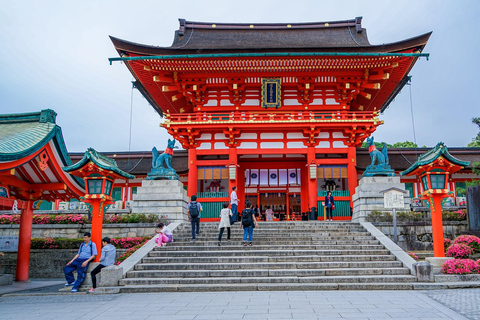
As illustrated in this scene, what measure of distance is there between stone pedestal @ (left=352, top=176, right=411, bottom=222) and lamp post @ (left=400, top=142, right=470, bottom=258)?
447 centimetres

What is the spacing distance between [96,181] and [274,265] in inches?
225

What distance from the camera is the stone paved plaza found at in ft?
22.2

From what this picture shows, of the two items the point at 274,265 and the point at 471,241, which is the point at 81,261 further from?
the point at 471,241

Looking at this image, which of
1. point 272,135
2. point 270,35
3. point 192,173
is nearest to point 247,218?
point 192,173

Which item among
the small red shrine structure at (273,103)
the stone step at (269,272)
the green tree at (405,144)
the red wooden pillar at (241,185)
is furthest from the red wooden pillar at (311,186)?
the green tree at (405,144)

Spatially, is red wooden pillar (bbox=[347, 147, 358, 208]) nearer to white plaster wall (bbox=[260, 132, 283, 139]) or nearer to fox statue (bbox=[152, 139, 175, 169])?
white plaster wall (bbox=[260, 132, 283, 139])

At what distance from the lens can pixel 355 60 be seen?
18656mm

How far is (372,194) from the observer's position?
15.6 meters

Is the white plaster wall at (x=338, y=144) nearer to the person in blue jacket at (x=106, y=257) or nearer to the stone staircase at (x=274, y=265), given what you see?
the stone staircase at (x=274, y=265)

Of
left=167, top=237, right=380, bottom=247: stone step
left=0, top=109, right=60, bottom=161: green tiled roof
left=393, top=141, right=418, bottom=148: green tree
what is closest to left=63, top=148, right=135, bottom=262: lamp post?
left=0, top=109, right=60, bottom=161: green tiled roof

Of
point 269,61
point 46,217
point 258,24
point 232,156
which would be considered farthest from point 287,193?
point 46,217

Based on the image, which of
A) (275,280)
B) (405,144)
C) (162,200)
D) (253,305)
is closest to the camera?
(253,305)

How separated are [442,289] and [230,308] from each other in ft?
18.0

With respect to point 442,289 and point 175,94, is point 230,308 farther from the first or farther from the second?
point 175,94
